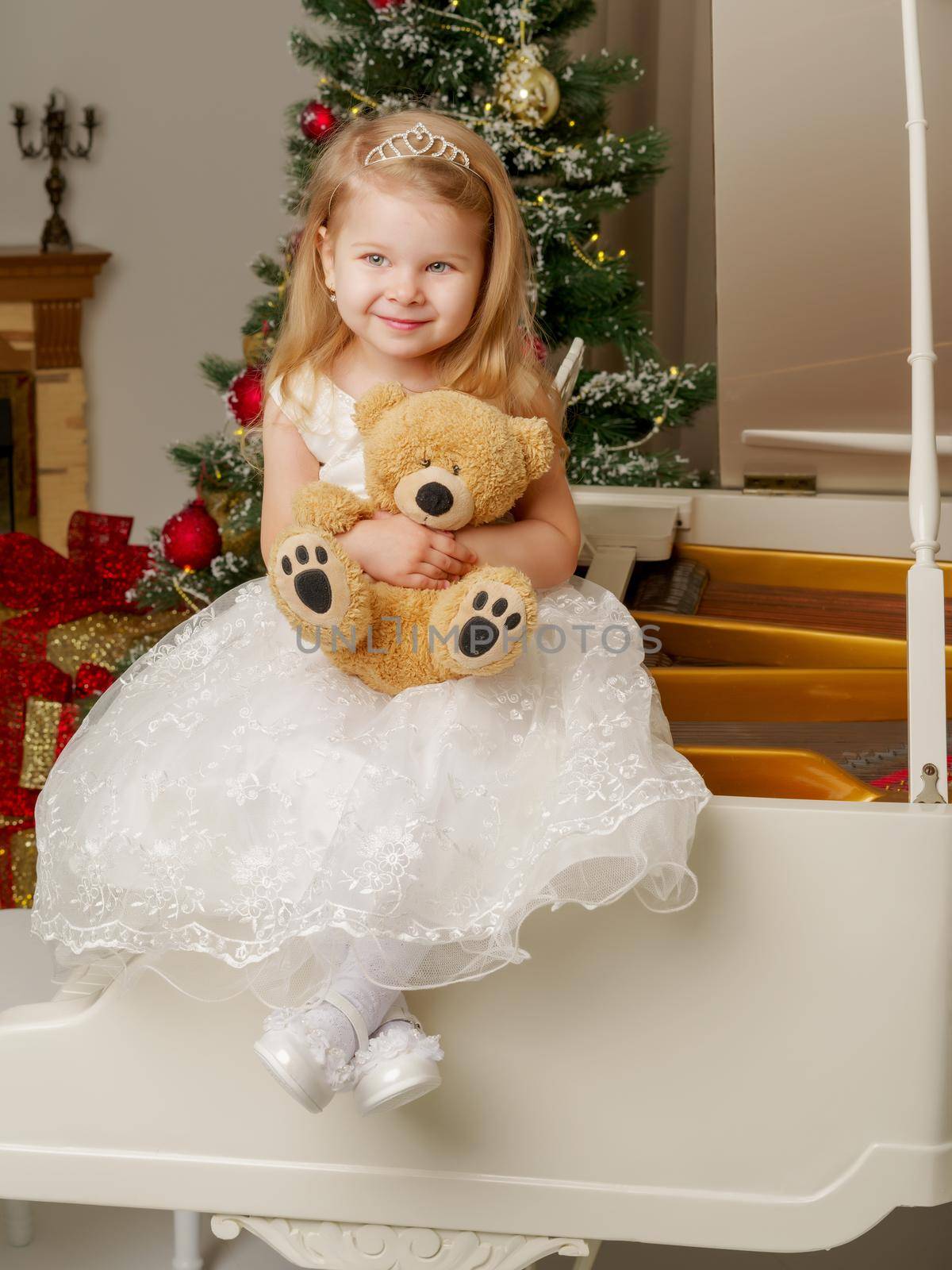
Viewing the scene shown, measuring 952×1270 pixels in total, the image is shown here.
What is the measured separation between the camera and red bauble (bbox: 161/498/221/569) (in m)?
2.30

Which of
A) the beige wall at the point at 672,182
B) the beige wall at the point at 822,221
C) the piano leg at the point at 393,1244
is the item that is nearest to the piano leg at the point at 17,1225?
the piano leg at the point at 393,1244

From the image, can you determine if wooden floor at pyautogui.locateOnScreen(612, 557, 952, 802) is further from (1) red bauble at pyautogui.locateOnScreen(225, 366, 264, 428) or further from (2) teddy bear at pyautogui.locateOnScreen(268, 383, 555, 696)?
(1) red bauble at pyautogui.locateOnScreen(225, 366, 264, 428)

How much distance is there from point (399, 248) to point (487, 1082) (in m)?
0.68

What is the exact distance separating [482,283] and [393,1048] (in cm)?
67

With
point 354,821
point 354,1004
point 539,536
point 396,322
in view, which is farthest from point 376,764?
point 396,322

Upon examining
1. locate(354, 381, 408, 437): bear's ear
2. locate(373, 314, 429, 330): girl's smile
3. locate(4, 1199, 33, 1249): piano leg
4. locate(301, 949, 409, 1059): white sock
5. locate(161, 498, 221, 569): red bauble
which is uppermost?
locate(373, 314, 429, 330): girl's smile

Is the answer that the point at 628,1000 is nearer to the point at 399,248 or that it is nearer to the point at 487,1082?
the point at 487,1082

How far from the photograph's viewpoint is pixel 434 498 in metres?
0.98

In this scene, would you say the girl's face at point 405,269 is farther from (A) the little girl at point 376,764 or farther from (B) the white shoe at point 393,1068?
(B) the white shoe at point 393,1068

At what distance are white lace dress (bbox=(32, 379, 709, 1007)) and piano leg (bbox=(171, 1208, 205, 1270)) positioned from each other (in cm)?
54

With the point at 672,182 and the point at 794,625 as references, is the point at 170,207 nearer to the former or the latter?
the point at 672,182

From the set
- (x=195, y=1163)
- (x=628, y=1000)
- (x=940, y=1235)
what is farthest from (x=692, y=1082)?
(x=940, y=1235)

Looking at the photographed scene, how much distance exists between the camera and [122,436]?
3896 millimetres

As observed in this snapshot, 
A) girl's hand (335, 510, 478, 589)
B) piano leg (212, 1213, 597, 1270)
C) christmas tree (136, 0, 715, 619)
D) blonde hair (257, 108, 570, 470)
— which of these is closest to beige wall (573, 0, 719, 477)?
christmas tree (136, 0, 715, 619)
